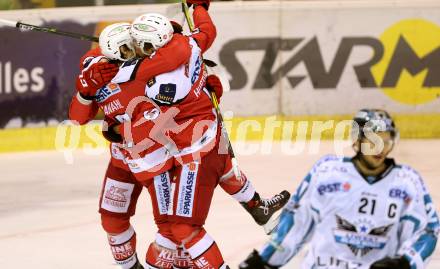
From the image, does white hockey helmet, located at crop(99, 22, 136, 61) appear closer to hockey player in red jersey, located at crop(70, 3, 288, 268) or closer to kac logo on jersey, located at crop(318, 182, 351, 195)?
hockey player in red jersey, located at crop(70, 3, 288, 268)

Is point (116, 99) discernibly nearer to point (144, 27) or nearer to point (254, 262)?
point (144, 27)

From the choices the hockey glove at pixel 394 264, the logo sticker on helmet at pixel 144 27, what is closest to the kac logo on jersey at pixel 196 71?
the logo sticker on helmet at pixel 144 27

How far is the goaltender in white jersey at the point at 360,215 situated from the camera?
14.4ft

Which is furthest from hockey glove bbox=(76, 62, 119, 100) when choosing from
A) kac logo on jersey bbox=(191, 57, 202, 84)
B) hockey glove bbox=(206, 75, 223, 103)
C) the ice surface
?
the ice surface

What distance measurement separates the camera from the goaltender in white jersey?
439 cm

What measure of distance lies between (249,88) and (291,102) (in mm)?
401

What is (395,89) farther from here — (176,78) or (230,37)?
(176,78)

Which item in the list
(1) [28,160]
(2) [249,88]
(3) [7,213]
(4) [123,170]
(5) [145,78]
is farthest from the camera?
(2) [249,88]

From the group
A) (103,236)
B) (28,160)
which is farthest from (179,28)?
(28,160)

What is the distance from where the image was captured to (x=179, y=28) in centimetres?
671

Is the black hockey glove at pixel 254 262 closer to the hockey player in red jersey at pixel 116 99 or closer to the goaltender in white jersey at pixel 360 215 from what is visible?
the goaltender in white jersey at pixel 360 215

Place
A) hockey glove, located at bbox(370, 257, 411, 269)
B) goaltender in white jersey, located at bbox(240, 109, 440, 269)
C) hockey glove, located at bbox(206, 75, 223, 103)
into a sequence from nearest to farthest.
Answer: hockey glove, located at bbox(370, 257, 411, 269) → goaltender in white jersey, located at bbox(240, 109, 440, 269) → hockey glove, located at bbox(206, 75, 223, 103)

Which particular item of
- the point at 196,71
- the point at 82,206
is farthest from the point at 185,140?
the point at 82,206

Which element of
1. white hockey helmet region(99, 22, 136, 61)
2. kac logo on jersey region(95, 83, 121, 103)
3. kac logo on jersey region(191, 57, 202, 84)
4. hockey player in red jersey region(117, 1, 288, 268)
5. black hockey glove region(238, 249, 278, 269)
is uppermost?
white hockey helmet region(99, 22, 136, 61)
